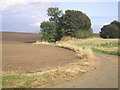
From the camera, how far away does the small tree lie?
109ft

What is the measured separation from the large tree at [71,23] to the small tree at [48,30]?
2074 millimetres

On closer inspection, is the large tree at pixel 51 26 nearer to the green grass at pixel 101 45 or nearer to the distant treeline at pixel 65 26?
the distant treeline at pixel 65 26

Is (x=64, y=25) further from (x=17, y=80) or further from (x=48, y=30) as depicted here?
(x=17, y=80)

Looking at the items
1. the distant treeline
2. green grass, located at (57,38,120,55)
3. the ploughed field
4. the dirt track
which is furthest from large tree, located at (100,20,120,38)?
the dirt track

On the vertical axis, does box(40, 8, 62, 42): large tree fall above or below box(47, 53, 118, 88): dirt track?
above

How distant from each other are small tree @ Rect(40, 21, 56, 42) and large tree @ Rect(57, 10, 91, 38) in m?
2.07

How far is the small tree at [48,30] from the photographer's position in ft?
109

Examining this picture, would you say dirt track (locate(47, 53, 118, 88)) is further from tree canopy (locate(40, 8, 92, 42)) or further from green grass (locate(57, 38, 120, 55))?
tree canopy (locate(40, 8, 92, 42))

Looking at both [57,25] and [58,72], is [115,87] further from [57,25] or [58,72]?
[57,25]

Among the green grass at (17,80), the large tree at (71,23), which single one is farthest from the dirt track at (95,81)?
the large tree at (71,23)

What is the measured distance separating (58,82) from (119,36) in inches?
1407

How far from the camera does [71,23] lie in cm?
3497

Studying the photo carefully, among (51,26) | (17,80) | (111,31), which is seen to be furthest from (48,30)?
(17,80)

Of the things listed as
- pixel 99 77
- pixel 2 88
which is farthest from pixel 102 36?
pixel 2 88
